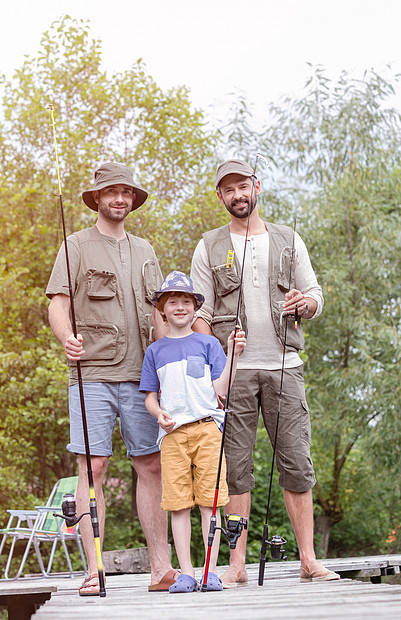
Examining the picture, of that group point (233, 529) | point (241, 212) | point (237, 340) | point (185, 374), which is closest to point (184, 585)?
point (233, 529)

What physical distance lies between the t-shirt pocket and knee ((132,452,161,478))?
51cm

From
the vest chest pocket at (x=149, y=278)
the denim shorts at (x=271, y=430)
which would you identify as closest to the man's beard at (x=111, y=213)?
the vest chest pocket at (x=149, y=278)

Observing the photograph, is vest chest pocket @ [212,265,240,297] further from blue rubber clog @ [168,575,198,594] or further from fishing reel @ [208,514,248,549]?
blue rubber clog @ [168,575,198,594]

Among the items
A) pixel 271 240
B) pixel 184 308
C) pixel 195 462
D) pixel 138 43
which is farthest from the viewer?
pixel 138 43

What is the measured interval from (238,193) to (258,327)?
621 mm

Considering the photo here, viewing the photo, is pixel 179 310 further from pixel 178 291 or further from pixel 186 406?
pixel 186 406

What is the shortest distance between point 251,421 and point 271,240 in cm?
85

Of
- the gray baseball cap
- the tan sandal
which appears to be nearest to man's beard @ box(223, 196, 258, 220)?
the gray baseball cap

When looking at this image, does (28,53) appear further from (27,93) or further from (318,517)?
(318,517)

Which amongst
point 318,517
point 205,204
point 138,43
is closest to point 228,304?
point 205,204

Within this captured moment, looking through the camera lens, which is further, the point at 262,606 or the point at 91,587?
the point at 91,587

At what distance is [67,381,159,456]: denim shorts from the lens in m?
3.59

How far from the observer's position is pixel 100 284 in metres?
3.73

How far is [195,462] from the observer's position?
3.35m
